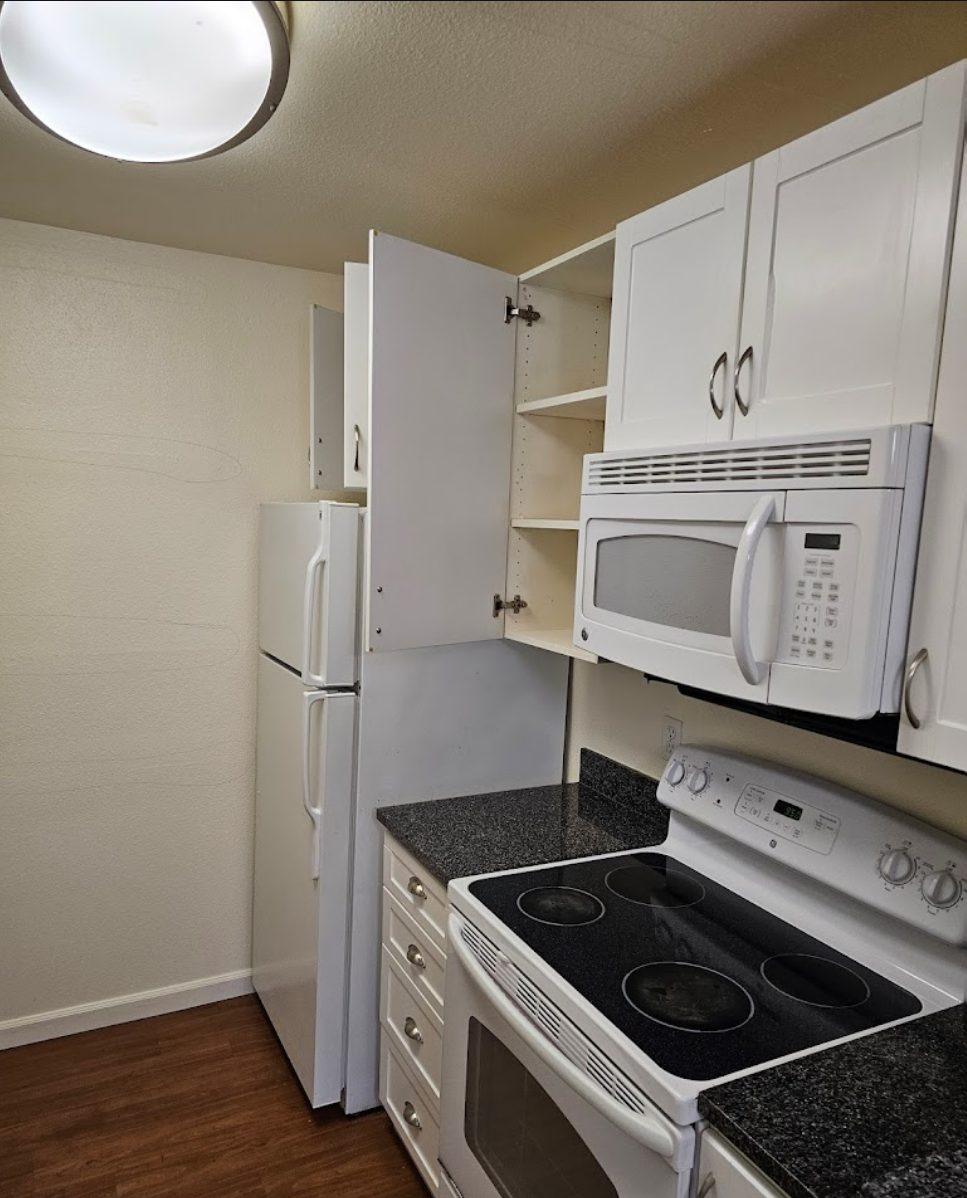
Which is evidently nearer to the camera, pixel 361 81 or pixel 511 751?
pixel 361 81

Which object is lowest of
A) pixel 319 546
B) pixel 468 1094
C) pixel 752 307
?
pixel 468 1094

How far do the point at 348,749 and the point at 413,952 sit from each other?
511mm

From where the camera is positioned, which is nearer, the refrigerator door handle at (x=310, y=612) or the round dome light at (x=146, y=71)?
the round dome light at (x=146, y=71)

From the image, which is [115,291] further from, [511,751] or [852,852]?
[852,852]

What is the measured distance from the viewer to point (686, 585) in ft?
4.58

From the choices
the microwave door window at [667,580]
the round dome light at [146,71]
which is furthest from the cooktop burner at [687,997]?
the round dome light at [146,71]

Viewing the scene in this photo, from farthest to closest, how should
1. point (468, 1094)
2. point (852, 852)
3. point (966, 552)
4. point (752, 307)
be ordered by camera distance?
point (468, 1094)
point (852, 852)
point (752, 307)
point (966, 552)

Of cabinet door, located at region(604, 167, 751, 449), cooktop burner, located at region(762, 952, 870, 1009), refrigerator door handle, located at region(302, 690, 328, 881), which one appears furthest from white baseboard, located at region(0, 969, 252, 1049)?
cabinet door, located at region(604, 167, 751, 449)

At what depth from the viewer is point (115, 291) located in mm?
2355

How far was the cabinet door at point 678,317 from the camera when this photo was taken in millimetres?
1369

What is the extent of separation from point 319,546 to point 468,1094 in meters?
1.26

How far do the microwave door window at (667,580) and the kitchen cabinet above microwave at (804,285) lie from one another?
20cm

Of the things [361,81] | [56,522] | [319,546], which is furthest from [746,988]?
Result: [56,522]

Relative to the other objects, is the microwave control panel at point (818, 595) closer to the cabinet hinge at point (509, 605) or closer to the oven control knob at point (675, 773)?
the oven control knob at point (675, 773)
